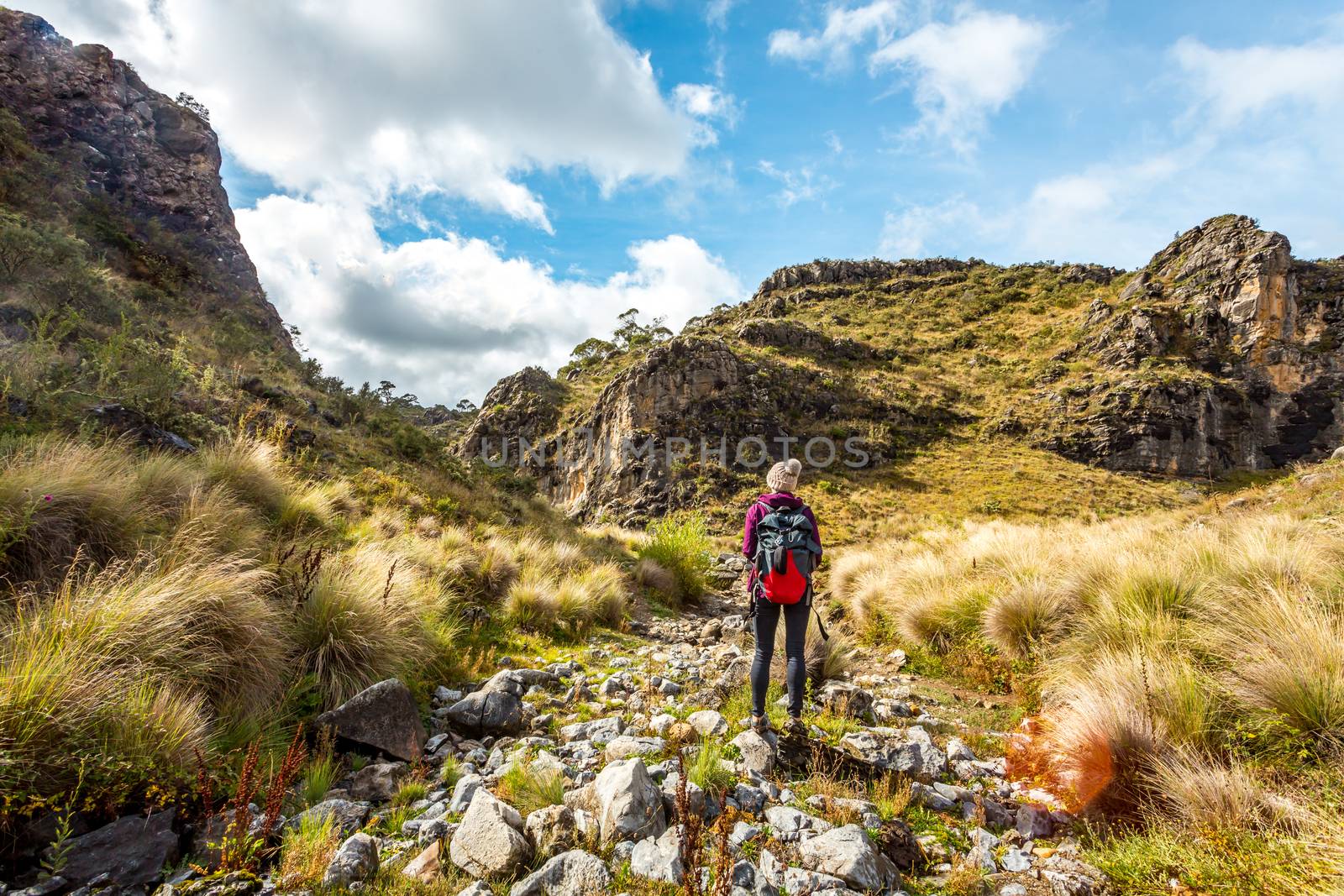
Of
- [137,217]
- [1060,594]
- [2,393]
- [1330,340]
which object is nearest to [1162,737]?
[1060,594]

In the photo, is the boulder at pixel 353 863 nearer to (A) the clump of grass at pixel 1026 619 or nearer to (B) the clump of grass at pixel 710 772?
(B) the clump of grass at pixel 710 772

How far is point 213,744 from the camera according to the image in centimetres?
305

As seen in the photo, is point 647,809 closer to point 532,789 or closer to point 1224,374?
point 532,789

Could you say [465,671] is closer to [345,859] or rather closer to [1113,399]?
[345,859]

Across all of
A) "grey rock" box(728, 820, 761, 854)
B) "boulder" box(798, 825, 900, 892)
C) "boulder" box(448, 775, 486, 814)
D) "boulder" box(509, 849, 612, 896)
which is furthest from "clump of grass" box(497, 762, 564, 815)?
"boulder" box(798, 825, 900, 892)

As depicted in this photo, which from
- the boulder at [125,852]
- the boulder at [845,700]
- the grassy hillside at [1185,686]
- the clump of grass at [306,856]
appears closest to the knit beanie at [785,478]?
the boulder at [845,700]

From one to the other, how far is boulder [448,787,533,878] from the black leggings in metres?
2.35

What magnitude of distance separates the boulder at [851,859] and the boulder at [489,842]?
1478mm

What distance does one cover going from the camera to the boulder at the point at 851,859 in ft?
8.21

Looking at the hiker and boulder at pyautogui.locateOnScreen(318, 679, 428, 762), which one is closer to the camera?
boulder at pyautogui.locateOnScreen(318, 679, 428, 762)

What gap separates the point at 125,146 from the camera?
2584 centimetres

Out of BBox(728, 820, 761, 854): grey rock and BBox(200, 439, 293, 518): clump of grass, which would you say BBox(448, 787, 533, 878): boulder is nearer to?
BBox(728, 820, 761, 854): grey rock

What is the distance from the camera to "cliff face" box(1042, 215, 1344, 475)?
126 ft

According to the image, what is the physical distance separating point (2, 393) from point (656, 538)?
36.0ft
